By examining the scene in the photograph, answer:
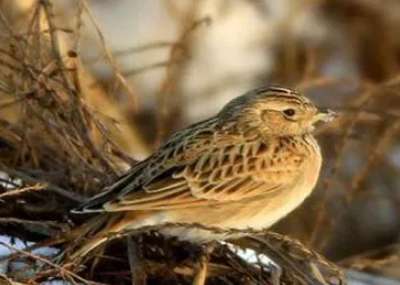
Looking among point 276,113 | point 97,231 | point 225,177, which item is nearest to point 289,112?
point 276,113

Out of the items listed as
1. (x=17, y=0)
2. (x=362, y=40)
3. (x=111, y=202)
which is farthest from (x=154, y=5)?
(x=111, y=202)

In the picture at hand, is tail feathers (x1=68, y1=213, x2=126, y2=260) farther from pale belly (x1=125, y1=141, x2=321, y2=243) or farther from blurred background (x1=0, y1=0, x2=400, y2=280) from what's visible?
blurred background (x1=0, y1=0, x2=400, y2=280)

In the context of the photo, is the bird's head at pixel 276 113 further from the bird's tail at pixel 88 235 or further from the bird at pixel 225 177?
the bird's tail at pixel 88 235

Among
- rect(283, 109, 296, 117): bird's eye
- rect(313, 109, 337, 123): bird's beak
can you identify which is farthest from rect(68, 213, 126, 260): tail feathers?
rect(313, 109, 337, 123): bird's beak

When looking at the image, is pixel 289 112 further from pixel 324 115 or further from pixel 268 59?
pixel 268 59

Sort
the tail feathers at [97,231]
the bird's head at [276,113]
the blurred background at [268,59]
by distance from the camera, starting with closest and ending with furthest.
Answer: the tail feathers at [97,231], the bird's head at [276,113], the blurred background at [268,59]

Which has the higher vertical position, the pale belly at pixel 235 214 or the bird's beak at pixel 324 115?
the bird's beak at pixel 324 115

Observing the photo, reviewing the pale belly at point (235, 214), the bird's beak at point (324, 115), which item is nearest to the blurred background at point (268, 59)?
the bird's beak at point (324, 115)
